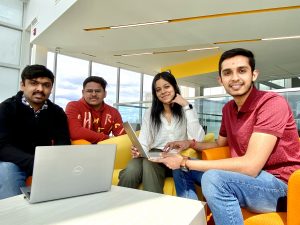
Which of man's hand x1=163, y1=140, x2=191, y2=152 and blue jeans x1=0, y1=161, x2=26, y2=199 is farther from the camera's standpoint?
man's hand x1=163, y1=140, x2=191, y2=152

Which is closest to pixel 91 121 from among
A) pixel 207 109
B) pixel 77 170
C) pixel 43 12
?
pixel 77 170

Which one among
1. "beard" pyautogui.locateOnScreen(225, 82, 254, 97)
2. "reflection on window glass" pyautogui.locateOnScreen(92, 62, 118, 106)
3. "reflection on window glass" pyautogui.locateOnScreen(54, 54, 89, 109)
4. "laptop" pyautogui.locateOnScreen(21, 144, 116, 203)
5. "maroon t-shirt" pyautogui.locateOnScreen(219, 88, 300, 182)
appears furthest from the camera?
"reflection on window glass" pyautogui.locateOnScreen(92, 62, 118, 106)

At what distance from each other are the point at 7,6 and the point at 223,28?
5.13 m

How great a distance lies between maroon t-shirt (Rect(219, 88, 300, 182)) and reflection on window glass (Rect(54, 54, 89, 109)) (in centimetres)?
629

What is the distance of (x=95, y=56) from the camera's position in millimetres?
8312

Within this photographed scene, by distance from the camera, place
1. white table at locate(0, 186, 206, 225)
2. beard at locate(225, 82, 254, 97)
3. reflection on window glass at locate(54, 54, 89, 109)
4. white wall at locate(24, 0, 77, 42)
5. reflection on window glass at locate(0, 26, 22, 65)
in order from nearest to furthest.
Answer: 1. white table at locate(0, 186, 206, 225)
2. beard at locate(225, 82, 254, 97)
3. white wall at locate(24, 0, 77, 42)
4. reflection on window glass at locate(0, 26, 22, 65)
5. reflection on window glass at locate(54, 54, 89, 109)

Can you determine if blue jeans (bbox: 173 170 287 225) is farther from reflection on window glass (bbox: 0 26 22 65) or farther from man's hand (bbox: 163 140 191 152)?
reflection on window glass (bbox: 0 26 22 65)

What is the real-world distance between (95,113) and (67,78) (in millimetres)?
5565

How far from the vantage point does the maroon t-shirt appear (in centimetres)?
139

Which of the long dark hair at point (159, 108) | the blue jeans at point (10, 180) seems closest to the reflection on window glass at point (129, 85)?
the long dark hair at point (159, 108)

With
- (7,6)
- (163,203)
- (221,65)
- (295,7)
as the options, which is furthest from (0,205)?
(7,6)

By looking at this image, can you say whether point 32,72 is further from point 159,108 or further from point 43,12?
point 43,12

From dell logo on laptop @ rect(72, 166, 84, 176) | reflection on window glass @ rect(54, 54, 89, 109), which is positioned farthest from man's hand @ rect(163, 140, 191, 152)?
reflection on window glass @ rect(54, 54, 89, 109)

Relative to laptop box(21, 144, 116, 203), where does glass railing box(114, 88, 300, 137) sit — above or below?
above
